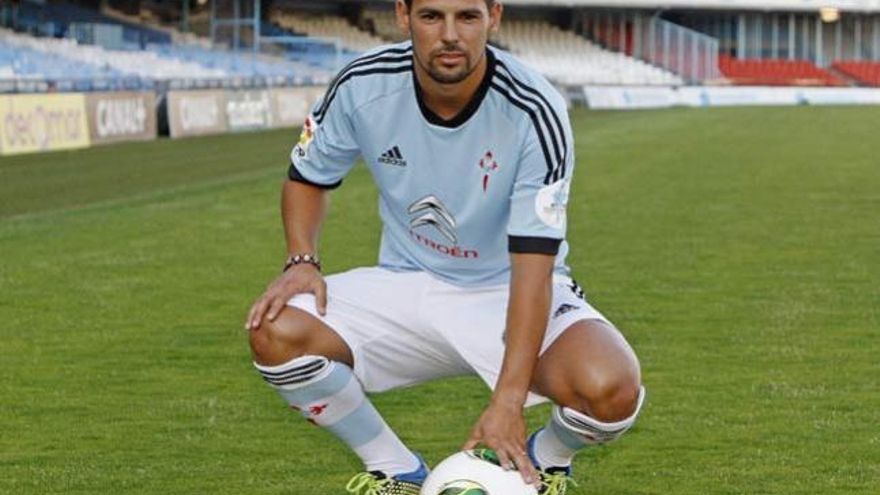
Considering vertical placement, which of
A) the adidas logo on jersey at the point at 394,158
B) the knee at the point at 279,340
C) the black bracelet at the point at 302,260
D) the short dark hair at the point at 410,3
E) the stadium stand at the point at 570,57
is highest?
the short dark hair at the point at 410,3

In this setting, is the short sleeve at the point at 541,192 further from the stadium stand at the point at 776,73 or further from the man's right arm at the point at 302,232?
the stadium stand at the point at 776,73

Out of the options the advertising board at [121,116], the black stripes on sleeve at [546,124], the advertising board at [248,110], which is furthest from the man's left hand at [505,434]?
the advertising board at [248,110]

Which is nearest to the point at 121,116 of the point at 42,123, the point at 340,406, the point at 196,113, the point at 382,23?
the point at 196,113

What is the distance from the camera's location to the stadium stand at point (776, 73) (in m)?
83.0

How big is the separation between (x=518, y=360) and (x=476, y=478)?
1.17 ft

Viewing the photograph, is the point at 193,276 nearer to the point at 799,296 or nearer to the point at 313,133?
the point at 799,296

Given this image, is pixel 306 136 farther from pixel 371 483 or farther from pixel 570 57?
pixel 570 57

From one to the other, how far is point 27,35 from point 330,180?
42.7 meters

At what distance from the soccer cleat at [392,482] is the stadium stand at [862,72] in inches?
3203

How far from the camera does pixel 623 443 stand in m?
8.06

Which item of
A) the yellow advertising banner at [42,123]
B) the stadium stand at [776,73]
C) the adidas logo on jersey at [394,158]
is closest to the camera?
the adidas logo on jersey at [394,158]

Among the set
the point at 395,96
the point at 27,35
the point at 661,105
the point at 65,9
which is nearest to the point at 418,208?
the point at 395,96

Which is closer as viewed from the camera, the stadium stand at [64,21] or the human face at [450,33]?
the human face at [450,33]

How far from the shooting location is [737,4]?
3263 inches
